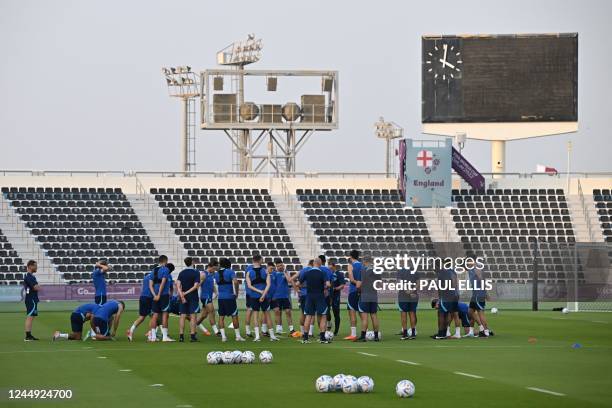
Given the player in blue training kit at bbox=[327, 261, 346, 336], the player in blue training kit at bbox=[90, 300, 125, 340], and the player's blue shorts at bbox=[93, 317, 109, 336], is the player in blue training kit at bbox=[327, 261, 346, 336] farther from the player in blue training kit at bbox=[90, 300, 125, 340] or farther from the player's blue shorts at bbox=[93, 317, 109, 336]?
the player's blue shorts at bbox=[93, 317, 109, 336]

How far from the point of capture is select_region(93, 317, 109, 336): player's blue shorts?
2947 centimetres

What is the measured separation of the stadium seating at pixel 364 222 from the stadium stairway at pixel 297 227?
32 centimetres

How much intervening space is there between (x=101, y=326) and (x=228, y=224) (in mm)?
33657

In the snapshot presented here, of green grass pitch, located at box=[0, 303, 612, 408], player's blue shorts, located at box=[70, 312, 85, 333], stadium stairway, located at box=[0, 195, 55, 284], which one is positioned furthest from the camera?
stadium stairway, located at box=[0, 195, 55, 284]

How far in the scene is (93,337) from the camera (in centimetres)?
2977

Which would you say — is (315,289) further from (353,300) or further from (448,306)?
(448,306)

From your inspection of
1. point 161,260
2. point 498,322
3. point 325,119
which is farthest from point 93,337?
point 325,119

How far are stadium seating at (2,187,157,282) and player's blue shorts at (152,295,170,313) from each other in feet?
96.5

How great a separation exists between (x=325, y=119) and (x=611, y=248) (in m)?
17.4

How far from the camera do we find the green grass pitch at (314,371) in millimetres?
17703

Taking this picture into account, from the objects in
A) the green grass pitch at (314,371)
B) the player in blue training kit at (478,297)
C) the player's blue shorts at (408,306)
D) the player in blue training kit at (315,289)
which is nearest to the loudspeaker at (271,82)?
the green grass pitch at (314,371)

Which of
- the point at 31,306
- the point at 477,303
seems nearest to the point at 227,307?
the point at 31,306

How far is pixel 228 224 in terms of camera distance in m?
63.2

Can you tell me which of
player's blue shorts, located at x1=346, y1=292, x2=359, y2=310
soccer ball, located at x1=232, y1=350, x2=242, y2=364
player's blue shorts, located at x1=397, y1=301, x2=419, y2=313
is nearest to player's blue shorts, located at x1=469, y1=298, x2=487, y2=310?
player's blue shorts, located at x1=397, y1=301, x2=419, y2=313
